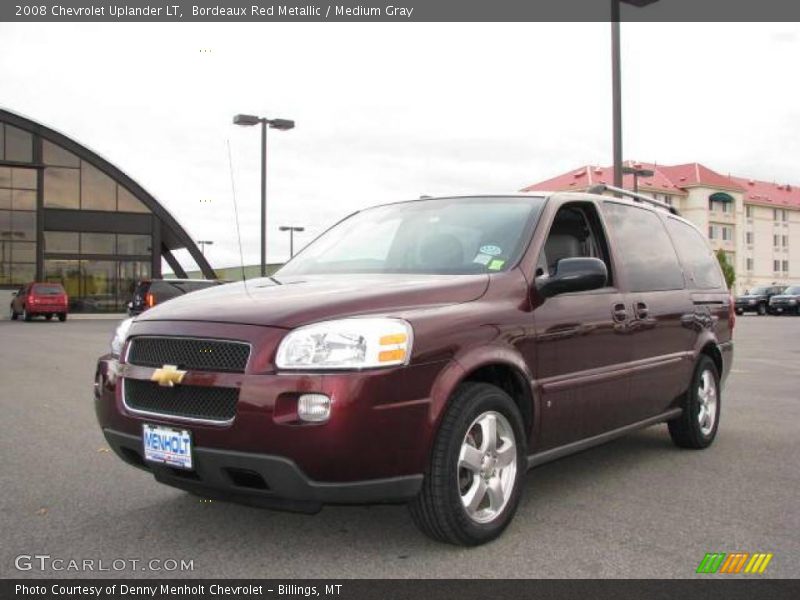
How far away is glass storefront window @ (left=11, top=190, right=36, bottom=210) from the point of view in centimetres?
4056

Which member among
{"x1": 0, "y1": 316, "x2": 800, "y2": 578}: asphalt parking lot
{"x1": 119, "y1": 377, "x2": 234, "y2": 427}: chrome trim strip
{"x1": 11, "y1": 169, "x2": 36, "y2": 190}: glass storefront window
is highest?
{"x1": 11, "y1": 169, "x2": 36, "y2": 190}: glass storefront window

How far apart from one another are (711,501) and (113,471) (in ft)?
11.9

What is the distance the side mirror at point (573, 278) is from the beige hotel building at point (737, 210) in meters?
77.2

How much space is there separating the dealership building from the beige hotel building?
48.0 metres

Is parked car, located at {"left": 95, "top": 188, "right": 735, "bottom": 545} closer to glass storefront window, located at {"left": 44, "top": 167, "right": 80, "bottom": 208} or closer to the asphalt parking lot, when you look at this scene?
the asphalt parking lot

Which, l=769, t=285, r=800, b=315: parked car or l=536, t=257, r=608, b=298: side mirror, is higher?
l=769, t=285, r=800, b=315: parked car

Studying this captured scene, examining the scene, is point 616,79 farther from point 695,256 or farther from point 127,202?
point 127,202

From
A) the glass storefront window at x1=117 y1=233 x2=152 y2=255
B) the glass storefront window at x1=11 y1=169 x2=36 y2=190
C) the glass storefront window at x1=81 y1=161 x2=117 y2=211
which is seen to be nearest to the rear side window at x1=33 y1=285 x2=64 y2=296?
the glass storefront window at x1=117 y1=233 x2=152 y2=255

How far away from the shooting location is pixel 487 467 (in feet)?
12.3

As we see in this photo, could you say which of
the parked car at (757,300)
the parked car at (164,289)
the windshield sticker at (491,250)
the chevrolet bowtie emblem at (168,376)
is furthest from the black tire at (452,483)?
the parked car at (757,300)

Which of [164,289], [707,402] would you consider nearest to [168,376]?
[707,402]

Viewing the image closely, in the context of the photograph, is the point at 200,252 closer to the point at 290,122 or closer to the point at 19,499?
the point at 290,122

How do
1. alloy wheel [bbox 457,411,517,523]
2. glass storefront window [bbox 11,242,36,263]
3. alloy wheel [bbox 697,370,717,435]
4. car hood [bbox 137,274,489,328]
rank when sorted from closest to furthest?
1. car hood [bbox 137,274,489,328]
2. alloy wheel [bbox 457,411,517,523]
3. alloy wheel [bbox 697,370,717,435]
4. glass storefront window [bbox 11,242,36,263]

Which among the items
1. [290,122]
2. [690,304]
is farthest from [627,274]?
[290,122]
